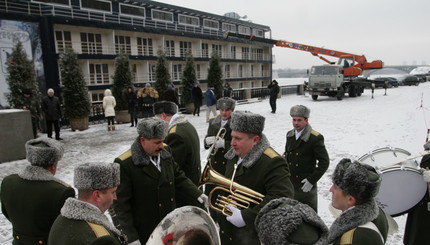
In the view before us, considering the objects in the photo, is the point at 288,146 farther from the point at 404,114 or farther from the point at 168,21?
the point at 168,21

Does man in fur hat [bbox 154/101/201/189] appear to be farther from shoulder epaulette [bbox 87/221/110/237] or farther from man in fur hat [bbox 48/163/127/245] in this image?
shoulder epaulette [bbox 87/221/110/237]

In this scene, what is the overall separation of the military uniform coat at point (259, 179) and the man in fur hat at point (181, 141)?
1352 mm

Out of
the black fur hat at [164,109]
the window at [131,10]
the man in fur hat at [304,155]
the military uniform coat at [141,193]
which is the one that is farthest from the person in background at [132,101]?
the window at [131,10]

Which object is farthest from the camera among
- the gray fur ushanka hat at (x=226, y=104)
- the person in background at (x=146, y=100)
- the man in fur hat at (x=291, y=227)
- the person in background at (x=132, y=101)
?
the person in background at (x=132, y=101)

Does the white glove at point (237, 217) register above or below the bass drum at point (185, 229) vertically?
below

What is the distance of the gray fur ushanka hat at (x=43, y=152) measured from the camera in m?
2.52

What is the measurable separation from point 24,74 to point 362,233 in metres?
13.6

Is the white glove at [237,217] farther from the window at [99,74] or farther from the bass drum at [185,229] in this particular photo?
the window at [99,74]

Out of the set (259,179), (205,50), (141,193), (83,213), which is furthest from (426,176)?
(205,50)

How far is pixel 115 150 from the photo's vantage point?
968cm

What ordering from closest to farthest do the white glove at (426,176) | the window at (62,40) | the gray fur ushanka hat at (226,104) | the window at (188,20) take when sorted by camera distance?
the white glove at (426,176) → the gray fur ushanka hat at (226,104) → the window at (62,40) → the window at (188,20)

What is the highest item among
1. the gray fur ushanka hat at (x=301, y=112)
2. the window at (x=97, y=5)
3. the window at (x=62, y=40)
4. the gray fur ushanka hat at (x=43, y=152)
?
the window at (x=97, y=5)

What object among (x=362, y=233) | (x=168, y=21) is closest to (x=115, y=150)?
(x=362, y=233)

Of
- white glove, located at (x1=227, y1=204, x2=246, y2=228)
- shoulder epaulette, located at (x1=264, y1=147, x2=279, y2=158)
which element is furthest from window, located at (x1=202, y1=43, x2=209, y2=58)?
white glove, located at (x1=227, y1=204, x2=246, y2=228)
